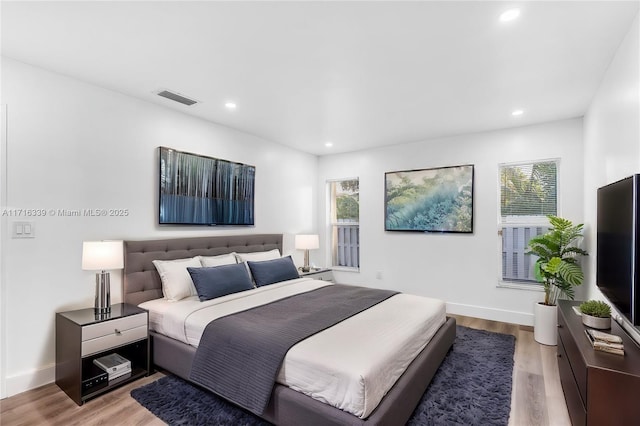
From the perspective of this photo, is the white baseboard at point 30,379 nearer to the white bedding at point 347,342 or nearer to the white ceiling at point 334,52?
the white bedding at point 347,342

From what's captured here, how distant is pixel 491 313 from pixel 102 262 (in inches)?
179

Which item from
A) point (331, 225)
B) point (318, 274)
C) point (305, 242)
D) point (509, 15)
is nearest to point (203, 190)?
point (305, 242)

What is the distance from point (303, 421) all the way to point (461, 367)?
177cm

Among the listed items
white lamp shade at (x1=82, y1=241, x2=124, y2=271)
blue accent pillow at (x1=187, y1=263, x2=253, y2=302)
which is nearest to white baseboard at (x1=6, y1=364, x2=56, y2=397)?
white lamp shade at (x1=82, y1=241, x2=124, y2=271)

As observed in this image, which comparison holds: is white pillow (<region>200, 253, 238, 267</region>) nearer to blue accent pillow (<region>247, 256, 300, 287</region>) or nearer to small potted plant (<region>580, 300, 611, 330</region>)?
blue accent pillow (<region>247, 256, 300, 287</region>)

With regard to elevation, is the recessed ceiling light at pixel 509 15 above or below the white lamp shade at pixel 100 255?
above

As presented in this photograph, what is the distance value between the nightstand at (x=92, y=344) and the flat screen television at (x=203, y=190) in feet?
3.63

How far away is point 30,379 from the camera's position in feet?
8.18

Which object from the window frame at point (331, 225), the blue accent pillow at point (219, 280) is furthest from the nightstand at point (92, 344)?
the window frame at point (331, 225)

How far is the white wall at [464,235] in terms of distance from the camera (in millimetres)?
3902

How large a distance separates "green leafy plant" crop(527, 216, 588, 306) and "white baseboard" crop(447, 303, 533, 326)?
1.67 feet

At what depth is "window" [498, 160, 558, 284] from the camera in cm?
403

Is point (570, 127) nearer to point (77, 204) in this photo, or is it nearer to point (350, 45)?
point (350, 45)

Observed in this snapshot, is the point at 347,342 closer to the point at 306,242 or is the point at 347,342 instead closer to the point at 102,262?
the point at 102,262
